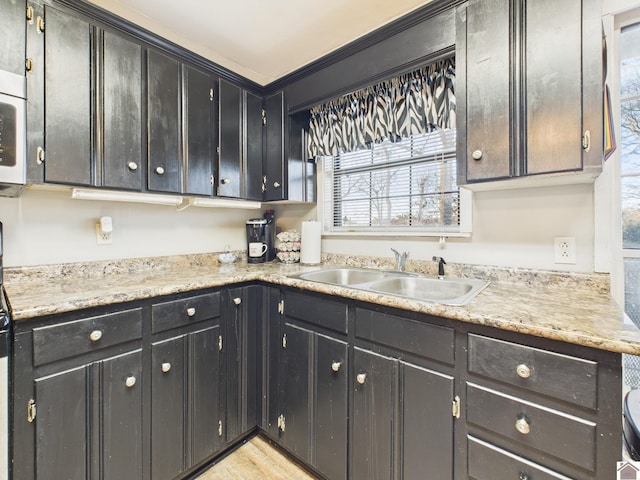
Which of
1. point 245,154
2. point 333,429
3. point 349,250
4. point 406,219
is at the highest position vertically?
point 245,154

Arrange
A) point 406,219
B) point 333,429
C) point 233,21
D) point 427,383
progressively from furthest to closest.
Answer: point 406,219 → point 233,21 → point 333,429 → point 427,383

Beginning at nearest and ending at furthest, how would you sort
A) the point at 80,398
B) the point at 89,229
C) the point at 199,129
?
the point at 80,398 → the point at 89,229 → the point at 199,129

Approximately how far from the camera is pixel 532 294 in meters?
1.24

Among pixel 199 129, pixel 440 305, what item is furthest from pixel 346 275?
pixel 199 129

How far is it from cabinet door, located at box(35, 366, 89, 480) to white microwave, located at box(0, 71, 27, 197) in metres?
0.79

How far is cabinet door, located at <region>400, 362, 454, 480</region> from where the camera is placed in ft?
3.42

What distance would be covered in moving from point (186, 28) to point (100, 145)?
1.05 metres

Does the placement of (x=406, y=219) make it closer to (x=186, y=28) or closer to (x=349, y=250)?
(x=349, y=250)

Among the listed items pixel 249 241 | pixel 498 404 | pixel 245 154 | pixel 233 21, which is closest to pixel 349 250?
pixel 249 241

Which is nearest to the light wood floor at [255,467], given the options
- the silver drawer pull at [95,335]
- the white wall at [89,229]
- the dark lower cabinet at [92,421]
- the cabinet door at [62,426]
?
the dark lower cabinet at [92,421]

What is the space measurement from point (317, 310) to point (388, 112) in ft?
4.09

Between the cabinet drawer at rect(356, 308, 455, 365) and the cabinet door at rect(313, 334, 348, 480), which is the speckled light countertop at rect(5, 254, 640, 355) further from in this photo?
the cabinet door at rect(313, 334, 348, 480)

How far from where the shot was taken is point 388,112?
5.88ft

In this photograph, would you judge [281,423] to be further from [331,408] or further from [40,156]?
[40,156]
